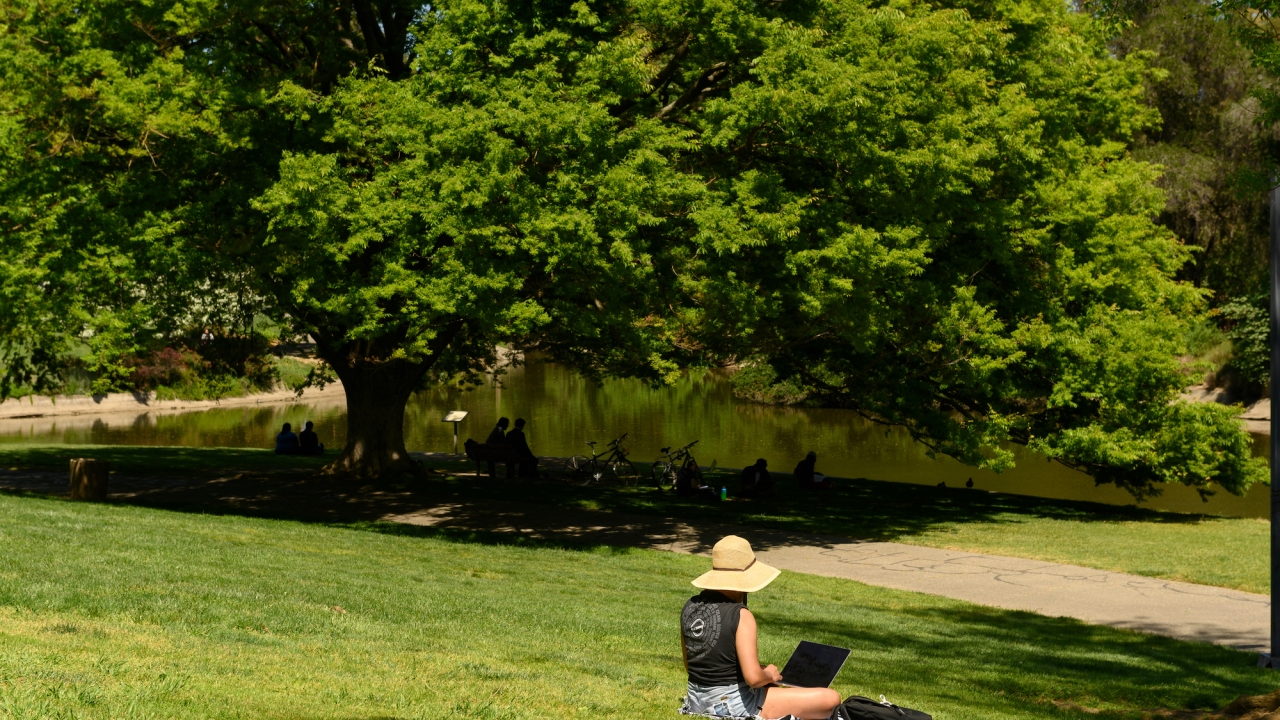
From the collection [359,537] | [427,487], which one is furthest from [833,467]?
[359,537]

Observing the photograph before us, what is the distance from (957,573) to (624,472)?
13092 mm

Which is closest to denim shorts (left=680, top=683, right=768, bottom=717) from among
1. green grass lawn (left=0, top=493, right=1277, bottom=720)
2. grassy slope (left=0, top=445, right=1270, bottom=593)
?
green grass lawn (left=0, top=493, right=1277, bottom=720)

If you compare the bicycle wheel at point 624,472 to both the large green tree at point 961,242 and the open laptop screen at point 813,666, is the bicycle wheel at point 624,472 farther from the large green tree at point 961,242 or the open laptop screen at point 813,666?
the open laptop screen at point 813,666

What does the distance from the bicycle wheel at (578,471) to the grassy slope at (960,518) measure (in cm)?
128

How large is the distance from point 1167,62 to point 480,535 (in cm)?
3202

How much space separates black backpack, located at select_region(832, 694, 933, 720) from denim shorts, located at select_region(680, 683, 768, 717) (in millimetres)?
452

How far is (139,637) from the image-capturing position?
8.17m

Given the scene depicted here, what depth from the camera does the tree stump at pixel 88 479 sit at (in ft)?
67.8

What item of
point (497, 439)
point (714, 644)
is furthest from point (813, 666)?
point (497, 439)

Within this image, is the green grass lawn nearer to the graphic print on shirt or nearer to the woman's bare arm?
the graphic print on shirt

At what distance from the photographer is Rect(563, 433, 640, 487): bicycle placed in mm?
27672

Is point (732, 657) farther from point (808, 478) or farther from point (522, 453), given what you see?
point (808, 478)

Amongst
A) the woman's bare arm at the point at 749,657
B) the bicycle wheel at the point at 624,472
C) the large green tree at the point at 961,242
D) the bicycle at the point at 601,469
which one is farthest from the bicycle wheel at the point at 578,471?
the woman's bare arm at the point at 749,657

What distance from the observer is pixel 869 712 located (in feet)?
21.7
